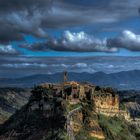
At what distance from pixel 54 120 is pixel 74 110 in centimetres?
919

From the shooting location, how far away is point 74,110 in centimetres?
19825

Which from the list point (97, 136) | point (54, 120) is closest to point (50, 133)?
point (54, 120)

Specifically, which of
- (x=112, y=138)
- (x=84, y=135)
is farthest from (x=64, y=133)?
(x=112, y=138)

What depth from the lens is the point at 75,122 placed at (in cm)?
19612

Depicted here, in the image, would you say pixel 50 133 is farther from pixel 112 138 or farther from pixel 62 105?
pixel 112 138

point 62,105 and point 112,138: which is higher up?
point 62,105

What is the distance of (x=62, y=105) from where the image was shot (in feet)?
656

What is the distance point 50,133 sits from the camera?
195750mm

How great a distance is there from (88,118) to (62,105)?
1173cm

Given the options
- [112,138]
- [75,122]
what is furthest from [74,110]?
[112,138]

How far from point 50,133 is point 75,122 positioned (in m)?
10.8

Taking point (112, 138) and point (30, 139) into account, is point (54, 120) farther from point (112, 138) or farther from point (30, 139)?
point (112, 138)

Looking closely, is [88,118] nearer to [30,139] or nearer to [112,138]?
[112,138]

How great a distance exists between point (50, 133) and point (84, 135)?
45.3 ft
